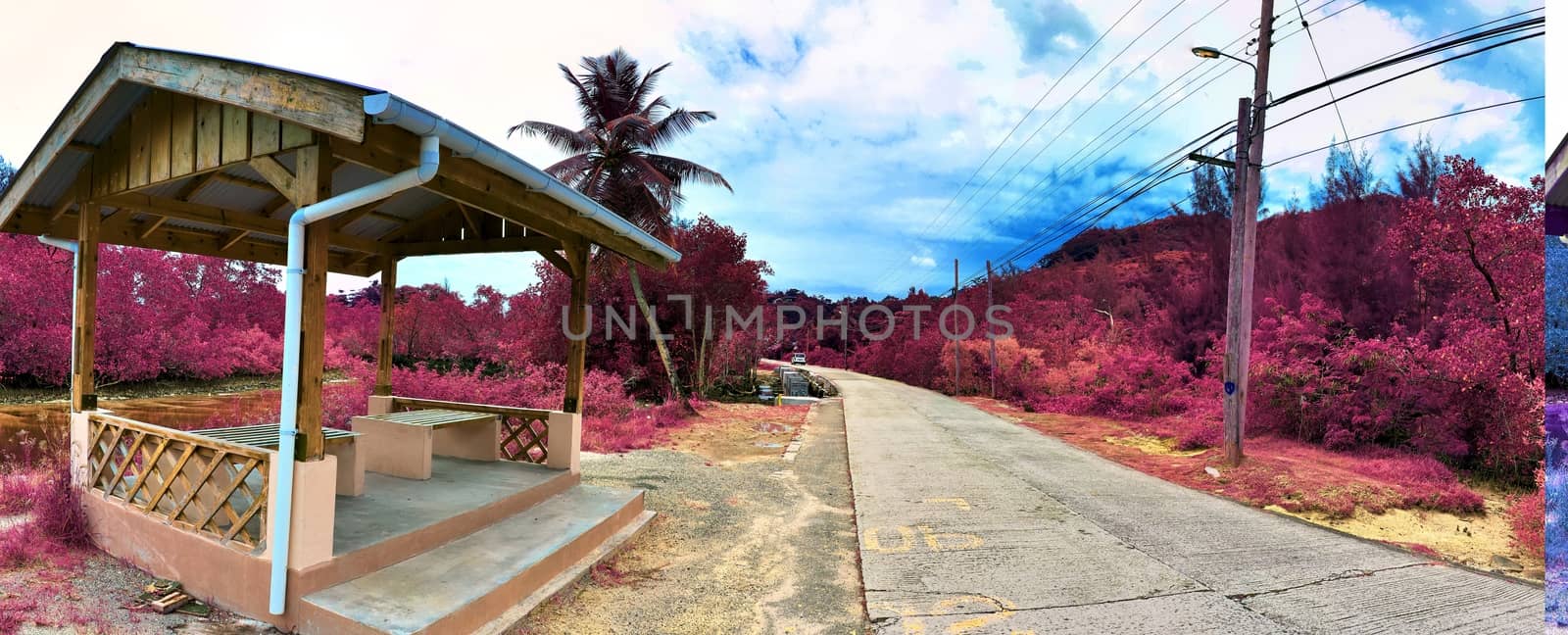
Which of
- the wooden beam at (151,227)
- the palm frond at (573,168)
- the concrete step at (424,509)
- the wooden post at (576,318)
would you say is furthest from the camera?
the palm frond at (573,168)

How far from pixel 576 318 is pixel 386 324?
228 cm

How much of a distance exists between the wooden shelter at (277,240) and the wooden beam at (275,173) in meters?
0.01

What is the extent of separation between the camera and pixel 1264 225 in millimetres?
21453

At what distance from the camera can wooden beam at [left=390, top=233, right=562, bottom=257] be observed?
6207 millimetres

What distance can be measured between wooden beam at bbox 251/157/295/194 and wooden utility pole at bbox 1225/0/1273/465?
10.5 metres

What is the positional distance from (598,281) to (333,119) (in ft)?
51.5

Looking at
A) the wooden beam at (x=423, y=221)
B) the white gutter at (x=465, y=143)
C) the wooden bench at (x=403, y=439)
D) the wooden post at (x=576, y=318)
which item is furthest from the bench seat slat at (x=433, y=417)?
the white gutter at (x=465, y=143)

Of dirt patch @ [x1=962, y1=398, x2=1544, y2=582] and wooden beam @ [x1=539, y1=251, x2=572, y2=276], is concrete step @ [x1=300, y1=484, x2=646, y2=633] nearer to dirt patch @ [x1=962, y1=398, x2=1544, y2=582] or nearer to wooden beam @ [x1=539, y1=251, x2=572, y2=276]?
wooden beam @ [x1=539, y1=251, x2=572, y2=276]

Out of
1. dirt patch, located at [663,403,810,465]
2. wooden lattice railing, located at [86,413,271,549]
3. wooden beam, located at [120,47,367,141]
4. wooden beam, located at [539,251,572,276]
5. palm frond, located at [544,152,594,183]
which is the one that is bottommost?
dirt patch, located at [663,403,810,465]

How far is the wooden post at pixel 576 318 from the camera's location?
19.6 ft

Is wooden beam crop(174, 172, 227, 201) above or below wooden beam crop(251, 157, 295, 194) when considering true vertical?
above

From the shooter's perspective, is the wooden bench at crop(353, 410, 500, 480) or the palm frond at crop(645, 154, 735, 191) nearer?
the wooden bench at crop(353, 410, 500, 480)

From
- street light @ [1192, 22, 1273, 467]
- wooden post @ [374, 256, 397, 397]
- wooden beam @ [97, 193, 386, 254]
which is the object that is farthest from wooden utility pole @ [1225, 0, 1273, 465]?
wooden beam @ [97, 193, 386, 254]

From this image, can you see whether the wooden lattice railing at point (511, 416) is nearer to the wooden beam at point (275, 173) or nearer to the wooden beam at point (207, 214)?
the wooden beam at point (207, 214)
